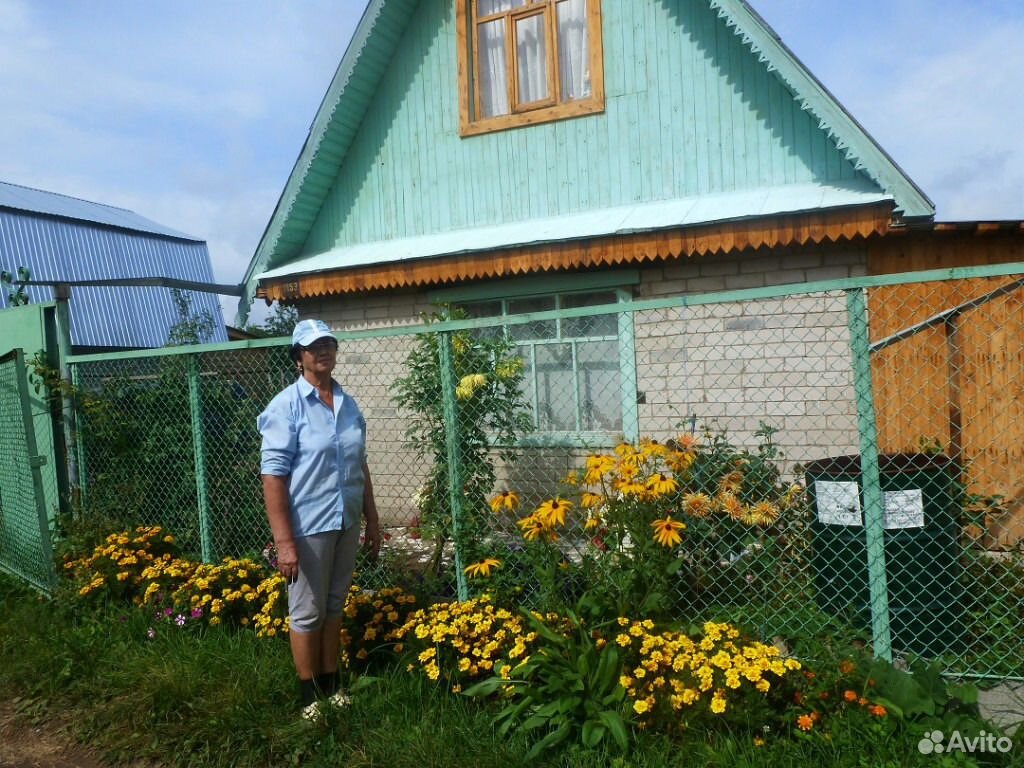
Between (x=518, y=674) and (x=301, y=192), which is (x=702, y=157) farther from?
(x=518, y=674)

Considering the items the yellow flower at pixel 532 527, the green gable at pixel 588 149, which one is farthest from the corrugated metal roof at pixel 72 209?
the yellow flower at pixel 532 527

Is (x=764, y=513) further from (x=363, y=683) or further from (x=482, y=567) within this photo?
(x=363, y=683)

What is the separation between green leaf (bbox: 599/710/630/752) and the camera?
2.80 metres

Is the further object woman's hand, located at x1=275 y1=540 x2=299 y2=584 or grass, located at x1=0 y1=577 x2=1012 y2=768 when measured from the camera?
woman's hand, located at x1=275 y1=540 x2=299 y2=584

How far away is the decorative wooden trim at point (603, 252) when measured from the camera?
5.56m

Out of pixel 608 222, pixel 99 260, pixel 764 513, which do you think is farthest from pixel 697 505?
pixel 99 260

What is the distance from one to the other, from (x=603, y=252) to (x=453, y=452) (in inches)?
114

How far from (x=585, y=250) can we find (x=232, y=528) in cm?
336

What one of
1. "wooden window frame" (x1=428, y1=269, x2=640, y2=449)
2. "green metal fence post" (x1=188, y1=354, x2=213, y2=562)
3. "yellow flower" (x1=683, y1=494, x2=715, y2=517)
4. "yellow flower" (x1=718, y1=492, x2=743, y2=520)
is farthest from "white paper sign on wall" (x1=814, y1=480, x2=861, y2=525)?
"green metal fence post" (x1=188, y1=354, x2=213, y2=562)

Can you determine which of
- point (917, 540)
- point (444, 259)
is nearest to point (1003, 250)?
point (917, 540)

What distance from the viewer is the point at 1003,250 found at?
19.9 feet

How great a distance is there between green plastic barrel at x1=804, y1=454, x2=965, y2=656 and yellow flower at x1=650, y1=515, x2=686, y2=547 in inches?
26.4

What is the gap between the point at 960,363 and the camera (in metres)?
5.29

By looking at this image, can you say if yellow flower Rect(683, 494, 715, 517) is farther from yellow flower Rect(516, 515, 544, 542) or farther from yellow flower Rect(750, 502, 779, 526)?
yellow flower Rect(516, 515, 544, 542)
